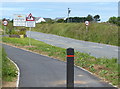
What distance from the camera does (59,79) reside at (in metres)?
10.8

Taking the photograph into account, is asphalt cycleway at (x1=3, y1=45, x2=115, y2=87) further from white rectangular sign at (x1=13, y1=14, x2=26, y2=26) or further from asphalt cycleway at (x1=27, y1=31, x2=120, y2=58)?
white rectangular sign at (x1=13, y1=14, x2=26, y2=26)

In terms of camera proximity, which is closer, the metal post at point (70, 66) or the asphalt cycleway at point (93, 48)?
the metal post at point (70, 66)

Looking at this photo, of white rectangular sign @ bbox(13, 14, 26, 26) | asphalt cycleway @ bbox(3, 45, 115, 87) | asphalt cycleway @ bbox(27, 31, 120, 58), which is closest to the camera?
asphalt cycleway @ bbox(3, 45, 115, 87)

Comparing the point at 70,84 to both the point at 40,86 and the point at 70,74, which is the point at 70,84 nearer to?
the point at 70,74

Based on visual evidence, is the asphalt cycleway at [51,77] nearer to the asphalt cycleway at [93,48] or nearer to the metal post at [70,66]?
the metal post at [70,66]

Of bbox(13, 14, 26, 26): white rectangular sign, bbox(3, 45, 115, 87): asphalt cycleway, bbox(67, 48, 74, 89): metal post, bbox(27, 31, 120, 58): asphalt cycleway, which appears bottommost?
bbox(27, 31, 120, 58): asphalt cycleway

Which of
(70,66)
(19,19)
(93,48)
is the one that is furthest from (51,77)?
(19,19)

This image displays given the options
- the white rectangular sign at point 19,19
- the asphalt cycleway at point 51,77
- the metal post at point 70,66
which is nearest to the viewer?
the metal post at point 70,66

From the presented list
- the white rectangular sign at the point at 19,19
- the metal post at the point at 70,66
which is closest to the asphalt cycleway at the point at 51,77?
the metal post at the point at 70,66

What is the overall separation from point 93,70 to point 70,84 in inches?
161

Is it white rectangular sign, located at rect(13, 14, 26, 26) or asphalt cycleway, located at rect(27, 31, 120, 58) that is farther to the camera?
white rectangular sign, located at rect(13, 14, 26, 26)

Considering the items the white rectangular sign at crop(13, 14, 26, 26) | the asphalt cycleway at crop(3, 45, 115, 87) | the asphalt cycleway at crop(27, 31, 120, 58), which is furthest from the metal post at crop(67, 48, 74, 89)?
Answer: the white rectangular sign at crop(13, 14, 26, 26)

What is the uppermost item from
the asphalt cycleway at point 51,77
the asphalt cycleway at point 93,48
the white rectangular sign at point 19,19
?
the white rectangular sign at point 19,19

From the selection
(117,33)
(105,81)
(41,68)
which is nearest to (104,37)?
(117,33)
